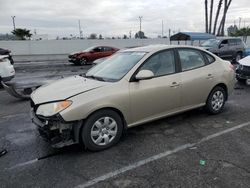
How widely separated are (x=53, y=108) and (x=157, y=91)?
1.82 metres

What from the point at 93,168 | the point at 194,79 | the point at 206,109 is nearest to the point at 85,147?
the point at 93,168

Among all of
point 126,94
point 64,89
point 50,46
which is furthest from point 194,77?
point 50,46

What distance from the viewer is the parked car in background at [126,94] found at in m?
3.87

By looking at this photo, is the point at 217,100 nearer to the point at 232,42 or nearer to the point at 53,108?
the point at 53,108

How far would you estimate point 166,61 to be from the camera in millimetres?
4957

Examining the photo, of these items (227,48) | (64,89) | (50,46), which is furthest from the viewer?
(50,46)

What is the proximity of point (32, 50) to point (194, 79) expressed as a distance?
34097 millimetres

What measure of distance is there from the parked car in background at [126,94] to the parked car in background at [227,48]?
13209 millimetres

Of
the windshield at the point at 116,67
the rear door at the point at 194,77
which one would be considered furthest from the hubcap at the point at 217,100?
the windshield at the point at 116,67

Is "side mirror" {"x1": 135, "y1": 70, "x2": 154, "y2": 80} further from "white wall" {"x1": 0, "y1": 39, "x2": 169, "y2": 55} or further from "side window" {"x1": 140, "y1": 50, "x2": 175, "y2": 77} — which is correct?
"white wall" {"x1": 0, "y1": 39, "x2": 169, "y2": 55}

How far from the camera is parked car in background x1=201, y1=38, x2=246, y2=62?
18203 millimetres

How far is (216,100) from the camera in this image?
5.80 metres

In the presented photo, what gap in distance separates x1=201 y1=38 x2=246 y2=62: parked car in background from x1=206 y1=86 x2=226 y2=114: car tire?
12.8m

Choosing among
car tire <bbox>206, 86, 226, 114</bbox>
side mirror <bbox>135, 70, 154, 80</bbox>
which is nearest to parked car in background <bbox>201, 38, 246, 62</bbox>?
car tire <bbox>206, 86, 226, 114</bbox>
